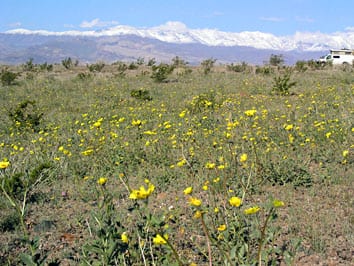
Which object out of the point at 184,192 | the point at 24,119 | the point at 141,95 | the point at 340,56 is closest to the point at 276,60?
the point at 340,56

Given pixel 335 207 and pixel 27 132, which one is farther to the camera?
pixel 27 132

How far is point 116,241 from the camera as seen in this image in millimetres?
2014

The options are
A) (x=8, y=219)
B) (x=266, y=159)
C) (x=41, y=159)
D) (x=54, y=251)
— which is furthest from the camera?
(x=41, y=159)

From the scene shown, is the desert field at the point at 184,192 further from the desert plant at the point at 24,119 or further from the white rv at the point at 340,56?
the white rv at the point at 340,56

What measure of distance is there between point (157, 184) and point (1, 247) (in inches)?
69.9

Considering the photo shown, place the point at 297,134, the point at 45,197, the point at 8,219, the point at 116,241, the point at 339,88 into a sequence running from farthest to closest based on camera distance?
the point at 339,88
the point at 297,134
the point at 45,197
the point at 8,219
the point at 116,241

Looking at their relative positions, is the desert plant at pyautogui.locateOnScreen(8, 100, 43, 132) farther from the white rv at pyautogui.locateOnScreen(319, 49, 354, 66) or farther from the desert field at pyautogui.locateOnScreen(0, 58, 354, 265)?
the white rv at pyautogui.locateOnScreen(319, 49, 354, 66)

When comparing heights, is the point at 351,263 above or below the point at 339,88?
below

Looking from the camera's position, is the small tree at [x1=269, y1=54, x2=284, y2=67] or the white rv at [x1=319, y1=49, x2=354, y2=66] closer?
the small tree at [x1=269, y1=54, x2=284, y2=67]

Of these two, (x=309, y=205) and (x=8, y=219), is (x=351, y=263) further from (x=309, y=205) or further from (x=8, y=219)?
(x=8, y=219)

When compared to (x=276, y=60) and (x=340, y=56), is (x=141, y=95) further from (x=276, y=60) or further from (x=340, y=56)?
(x=340, y=56)

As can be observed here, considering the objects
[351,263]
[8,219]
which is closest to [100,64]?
[8,219]

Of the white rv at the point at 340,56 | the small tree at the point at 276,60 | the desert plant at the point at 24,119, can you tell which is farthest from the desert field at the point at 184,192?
the white rv at the point at 340,56

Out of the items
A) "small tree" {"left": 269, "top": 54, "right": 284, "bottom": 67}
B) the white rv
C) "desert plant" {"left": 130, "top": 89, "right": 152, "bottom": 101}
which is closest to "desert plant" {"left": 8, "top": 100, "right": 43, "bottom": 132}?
"desert plant" {"left": 130, "top": 89, "right": 152, "bottom": 101}
